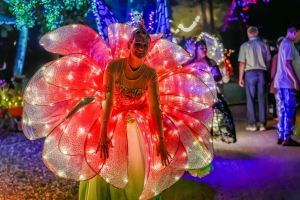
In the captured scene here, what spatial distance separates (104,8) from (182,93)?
2904 mm

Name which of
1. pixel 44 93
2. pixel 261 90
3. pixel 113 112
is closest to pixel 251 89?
pixel 261 90

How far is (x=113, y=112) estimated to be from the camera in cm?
454

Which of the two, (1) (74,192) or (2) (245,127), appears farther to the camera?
(2) (245,127)

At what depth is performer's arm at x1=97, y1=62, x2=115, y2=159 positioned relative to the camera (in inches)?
Answer: 165

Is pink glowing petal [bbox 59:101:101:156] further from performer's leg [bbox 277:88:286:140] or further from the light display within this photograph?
the light display

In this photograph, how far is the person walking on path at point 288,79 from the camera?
8336 mm

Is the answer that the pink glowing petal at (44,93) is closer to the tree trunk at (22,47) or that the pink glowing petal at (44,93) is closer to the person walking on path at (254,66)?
the person walking on path at (254,66)

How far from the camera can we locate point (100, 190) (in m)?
4.54

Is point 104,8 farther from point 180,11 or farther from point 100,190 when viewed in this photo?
point 180,11

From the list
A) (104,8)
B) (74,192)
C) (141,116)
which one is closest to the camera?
(141,116)

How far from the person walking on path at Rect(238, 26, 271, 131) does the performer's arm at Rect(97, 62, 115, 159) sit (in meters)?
6.59

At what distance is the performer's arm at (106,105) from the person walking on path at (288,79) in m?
4.90

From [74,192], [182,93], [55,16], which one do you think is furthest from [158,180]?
[55,16]

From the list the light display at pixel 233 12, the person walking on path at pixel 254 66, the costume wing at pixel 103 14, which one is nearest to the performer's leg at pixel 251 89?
the person walking on path at pixel 254 66
